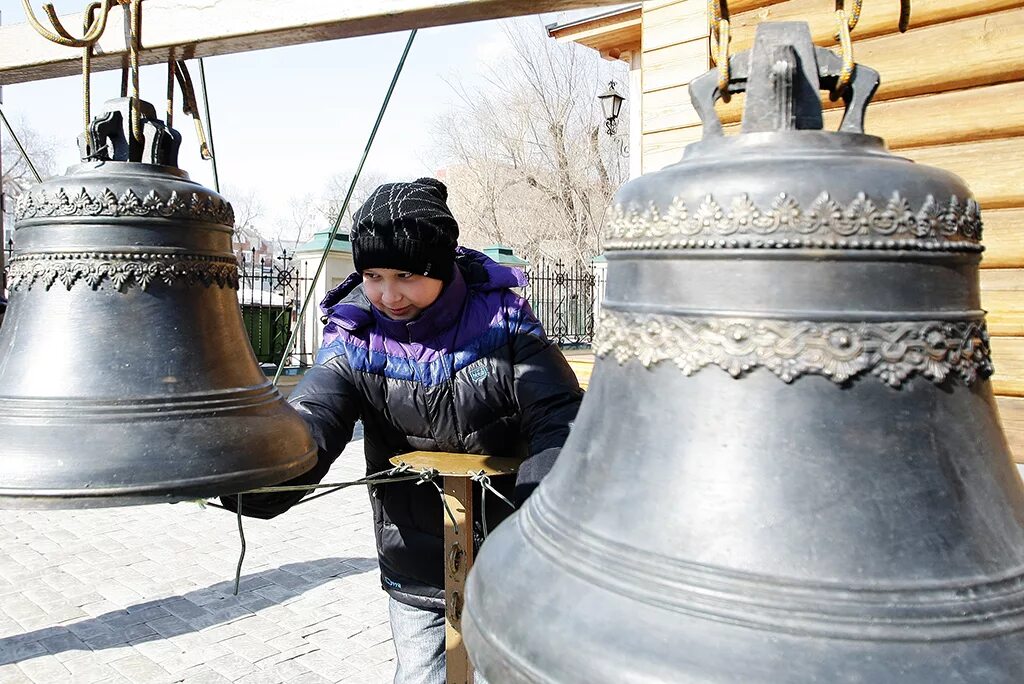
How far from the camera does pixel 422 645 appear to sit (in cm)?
253

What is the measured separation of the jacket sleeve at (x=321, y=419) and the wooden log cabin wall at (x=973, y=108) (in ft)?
6.03

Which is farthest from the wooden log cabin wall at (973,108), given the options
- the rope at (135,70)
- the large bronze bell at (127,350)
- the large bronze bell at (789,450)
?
the large bronze bell at (789,450)

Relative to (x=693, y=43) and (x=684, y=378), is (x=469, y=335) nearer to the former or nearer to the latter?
(x=684, y=378)

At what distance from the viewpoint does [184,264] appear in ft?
4.58

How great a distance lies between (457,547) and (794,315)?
1675mm

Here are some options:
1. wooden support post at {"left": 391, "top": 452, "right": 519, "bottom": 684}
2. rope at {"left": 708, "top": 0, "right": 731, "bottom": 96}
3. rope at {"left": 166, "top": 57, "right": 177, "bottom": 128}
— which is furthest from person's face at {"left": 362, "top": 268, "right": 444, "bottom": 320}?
rope at {"left": 708, "top": 0, "right": 731, "bottom": 96}

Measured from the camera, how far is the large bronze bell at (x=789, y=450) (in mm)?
707

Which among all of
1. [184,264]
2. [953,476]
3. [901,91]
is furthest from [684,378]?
[901,91]

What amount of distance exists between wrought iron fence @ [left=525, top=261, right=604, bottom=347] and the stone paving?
33.3 ft

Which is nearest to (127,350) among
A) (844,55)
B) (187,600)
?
(844,55)

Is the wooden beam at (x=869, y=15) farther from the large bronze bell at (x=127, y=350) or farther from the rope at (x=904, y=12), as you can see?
the large bronze bell at (x=127, y=350)

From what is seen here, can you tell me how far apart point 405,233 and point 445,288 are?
25 cm

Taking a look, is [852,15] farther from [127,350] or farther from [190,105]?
[190,105]

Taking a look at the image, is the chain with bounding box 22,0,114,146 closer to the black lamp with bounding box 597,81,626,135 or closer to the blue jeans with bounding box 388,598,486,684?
the blue jeans with bounding box 388,598,486,684
